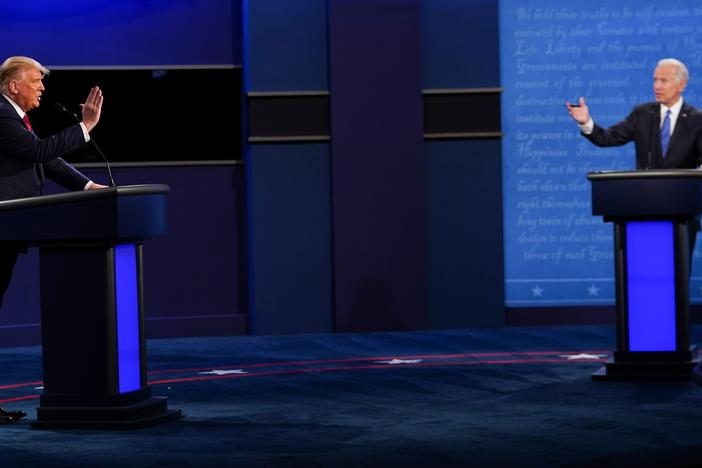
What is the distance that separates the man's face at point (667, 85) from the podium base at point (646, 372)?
152 centimetres

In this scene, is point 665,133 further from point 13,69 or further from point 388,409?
point 13,69

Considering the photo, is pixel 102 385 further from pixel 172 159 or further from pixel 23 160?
pixel 172 159

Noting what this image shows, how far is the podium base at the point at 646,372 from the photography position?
677cm

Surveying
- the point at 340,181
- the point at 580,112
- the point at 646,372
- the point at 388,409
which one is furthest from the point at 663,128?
the point at 340,181

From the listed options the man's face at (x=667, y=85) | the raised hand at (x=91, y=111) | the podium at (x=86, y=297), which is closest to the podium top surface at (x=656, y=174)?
the man's face at (x=667, y=85)

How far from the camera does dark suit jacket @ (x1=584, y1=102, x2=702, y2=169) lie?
7316mm

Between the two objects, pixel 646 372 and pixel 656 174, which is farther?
pixel 646 372

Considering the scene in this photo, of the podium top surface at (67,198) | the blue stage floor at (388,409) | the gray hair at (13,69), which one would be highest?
the gray hair at (13,69)

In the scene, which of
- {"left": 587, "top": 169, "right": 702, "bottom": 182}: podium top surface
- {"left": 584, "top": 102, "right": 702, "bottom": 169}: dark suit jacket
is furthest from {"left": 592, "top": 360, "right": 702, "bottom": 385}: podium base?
{"left": 584, "top": 102, "right": 702, "bottom": 169}: dark suit jacket

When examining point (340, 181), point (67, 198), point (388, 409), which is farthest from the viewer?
point (340, 181)

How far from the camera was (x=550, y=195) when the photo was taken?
9711mm

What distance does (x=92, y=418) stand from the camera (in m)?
5.59

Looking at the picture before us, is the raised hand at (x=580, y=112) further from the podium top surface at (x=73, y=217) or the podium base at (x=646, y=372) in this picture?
the podium top surface at (x=73, y=217)

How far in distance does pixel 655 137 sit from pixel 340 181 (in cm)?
271
